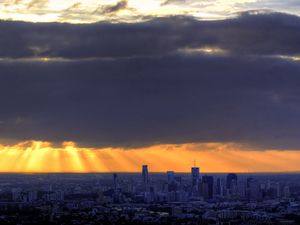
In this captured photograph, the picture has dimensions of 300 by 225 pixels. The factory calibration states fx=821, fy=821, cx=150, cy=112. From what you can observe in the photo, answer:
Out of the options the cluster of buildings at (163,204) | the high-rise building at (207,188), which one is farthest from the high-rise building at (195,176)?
the high-rise building at (207,188)

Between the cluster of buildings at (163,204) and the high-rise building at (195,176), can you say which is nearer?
the cluster of buildings at (163,204)

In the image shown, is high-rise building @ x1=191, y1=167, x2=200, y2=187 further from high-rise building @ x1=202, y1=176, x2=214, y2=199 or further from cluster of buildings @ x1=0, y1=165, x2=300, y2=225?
high-rise building @ x1=202, y1=176, x2=214, y2=199

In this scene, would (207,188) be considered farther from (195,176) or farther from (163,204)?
(163,204)

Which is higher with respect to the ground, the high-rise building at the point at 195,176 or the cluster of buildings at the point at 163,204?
the high-rise building at the point at 195,176

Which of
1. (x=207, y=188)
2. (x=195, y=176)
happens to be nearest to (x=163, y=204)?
(x=207, y=188)

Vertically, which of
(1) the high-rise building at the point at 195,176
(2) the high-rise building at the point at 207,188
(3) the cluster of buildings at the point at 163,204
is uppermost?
(1) the high-rise building at the point at 195,176

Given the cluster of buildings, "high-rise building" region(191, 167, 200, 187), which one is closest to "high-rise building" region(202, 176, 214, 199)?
the cluster of buildings

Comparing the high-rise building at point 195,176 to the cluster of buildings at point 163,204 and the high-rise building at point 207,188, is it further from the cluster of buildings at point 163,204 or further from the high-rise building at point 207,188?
the high-rise building at point 207,188

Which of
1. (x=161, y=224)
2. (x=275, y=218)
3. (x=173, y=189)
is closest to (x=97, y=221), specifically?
(x=161, y=224)

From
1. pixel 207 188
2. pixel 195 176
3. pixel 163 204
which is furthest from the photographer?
pixel 195 176
